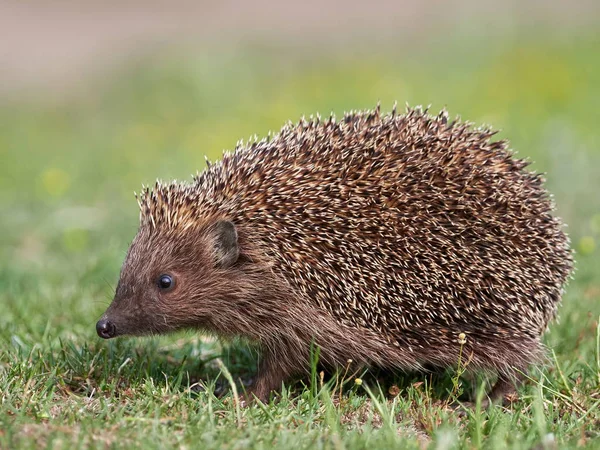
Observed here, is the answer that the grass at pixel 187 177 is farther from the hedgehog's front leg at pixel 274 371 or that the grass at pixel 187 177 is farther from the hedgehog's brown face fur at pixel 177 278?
the hedgehog's brown face fur at pixel 177 278

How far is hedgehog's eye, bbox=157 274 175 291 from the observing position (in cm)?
579

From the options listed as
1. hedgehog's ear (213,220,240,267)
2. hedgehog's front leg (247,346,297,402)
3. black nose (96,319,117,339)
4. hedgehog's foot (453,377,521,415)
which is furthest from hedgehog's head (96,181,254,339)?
hedgehog's foot (453,377,521,415)

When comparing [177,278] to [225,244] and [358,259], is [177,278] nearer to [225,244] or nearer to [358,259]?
[225,244]

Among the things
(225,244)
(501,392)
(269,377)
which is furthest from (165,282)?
(501,392)

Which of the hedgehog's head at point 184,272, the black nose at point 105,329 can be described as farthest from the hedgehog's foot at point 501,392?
the black nose at point 105,329

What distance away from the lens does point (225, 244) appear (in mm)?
5836

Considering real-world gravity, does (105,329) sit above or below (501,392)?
above

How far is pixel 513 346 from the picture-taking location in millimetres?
5773

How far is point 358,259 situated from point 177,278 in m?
1.26

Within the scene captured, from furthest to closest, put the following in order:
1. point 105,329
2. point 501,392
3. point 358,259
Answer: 1. point 501,392
2. point 358,259
3. point 105,329

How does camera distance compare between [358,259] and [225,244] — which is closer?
[358,259]

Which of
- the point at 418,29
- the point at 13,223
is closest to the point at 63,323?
the point at 13,223

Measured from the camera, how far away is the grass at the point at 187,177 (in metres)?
4.61

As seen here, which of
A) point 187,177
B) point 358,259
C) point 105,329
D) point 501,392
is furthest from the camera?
point 187,177
